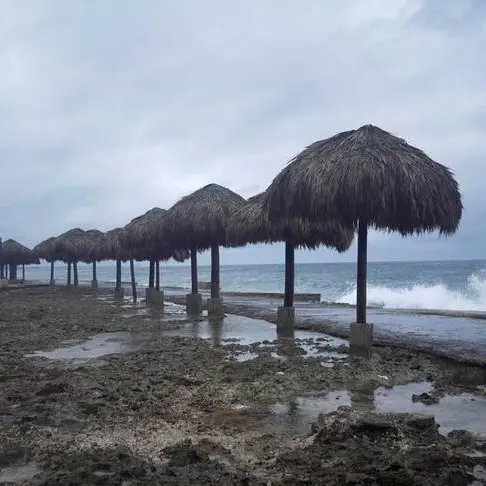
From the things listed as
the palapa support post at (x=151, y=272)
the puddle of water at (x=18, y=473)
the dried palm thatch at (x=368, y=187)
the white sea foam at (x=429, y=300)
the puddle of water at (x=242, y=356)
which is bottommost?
the white sea foam at (x=429, y=300)

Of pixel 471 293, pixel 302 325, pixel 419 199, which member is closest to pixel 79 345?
pixel 302 325

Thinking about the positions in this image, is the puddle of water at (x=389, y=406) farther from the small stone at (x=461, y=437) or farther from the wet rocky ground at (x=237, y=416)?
the small stone at (x=461, y=437)

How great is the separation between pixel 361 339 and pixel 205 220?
741cm

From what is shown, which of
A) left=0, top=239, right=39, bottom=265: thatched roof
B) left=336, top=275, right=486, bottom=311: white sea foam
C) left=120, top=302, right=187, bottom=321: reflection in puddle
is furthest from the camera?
left=0, top=239, right=39, bottom=265: thatched roof

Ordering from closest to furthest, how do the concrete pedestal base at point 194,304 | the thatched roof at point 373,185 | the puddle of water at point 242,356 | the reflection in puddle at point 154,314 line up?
the thatched roof at point 373,185
the puddle of water at point 242,356
the reflection in puddle at point 154,314
the concrete pedestal base at point 194,304

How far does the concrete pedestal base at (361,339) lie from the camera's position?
8938 millimetres

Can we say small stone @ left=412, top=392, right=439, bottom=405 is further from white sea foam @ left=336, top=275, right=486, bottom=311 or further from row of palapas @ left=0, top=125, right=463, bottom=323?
white sea foam @ left=336, top=275, right=486, bottom=311

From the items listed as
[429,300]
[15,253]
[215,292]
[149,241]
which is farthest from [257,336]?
[15,253]

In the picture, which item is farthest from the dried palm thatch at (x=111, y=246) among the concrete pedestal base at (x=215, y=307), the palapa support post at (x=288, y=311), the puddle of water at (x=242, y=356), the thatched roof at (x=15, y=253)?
the puddle of water at (x=242, y=356)

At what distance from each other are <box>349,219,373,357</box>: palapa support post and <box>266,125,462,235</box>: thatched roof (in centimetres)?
28

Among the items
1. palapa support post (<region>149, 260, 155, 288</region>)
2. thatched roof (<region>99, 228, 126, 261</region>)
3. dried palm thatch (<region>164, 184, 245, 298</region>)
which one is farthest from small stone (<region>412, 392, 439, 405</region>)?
thatched roof (<region>99, 228, 126, 261</region>)

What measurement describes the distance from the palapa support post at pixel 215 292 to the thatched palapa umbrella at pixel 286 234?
1908 mm

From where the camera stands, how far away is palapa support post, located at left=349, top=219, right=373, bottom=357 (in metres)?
8.98

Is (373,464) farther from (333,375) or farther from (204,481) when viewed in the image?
(333,375)
